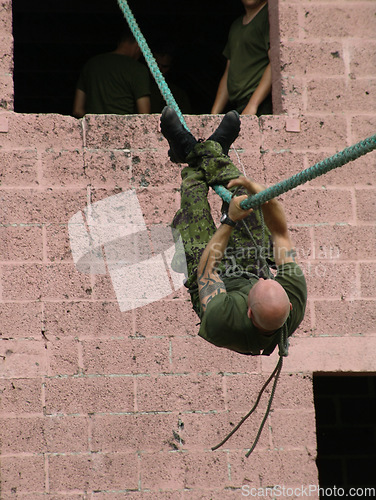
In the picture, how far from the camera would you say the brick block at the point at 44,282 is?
491 centimetres

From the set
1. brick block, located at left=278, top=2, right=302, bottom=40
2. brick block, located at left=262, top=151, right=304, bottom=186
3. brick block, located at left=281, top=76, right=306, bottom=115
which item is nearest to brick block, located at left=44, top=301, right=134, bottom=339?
brick block, located at left=262, top=151, right=304, bottom=186

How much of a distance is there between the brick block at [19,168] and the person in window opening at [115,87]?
0.95 meters

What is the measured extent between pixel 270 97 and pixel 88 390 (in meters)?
2.49

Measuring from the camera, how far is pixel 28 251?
16.2 feet

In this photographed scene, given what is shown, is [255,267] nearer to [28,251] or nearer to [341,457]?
[28,251]

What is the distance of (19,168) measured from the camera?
5008 mm

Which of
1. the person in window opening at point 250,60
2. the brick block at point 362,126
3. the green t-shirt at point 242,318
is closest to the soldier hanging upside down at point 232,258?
the green t-shirt at point 242,318

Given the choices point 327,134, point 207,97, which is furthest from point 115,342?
point 207,97

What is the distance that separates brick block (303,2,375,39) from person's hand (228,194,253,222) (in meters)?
2.33

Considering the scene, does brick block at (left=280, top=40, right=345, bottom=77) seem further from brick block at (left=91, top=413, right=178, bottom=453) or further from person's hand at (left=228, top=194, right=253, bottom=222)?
brick block at (left=91, top=413, right=178, bottom=453)

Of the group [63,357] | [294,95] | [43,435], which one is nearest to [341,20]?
[294,95]

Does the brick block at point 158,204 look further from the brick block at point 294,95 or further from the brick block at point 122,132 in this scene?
the brick block at point 294,95

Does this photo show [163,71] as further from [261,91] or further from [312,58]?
[312,58]

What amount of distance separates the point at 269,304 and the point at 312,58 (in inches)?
98.0
